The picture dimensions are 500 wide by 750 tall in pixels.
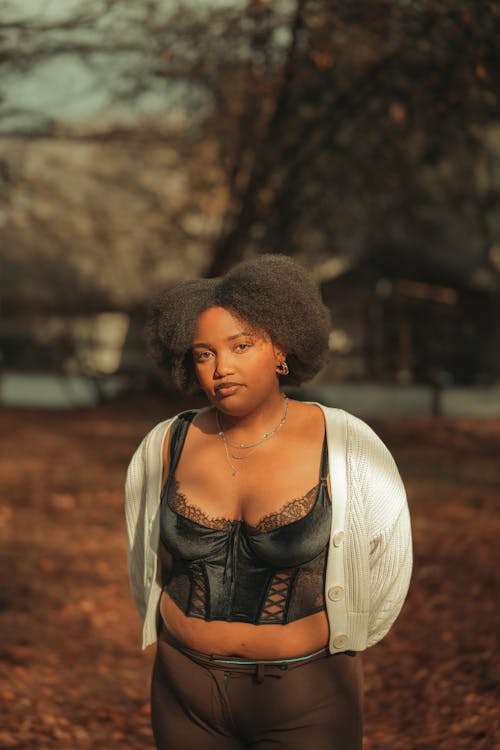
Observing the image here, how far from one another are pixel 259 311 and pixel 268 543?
0.60 meters

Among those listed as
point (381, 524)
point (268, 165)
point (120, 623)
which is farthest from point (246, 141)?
point (381, 524)

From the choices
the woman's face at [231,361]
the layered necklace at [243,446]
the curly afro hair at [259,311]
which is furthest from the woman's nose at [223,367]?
the layered necklace at [243,446]

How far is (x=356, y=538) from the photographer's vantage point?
2.17 m

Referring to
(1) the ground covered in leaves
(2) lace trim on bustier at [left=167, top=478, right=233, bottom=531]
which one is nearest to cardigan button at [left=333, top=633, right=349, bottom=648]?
(2) lace trim on bustier at [left=167, top=478, right=233, bottom=531]

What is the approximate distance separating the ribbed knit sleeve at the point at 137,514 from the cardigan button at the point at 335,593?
61cm

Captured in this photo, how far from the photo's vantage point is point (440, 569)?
22.3ft

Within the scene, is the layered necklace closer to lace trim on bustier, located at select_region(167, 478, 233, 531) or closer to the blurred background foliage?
lace trim on bustier, located at select_region(167, 478, 233, 531)

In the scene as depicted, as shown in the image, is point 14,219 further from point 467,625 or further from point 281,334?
point 281,334

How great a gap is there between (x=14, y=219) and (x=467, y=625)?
39.4 ft

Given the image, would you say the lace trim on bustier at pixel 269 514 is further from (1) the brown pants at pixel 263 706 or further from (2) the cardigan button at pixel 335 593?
(1) the brown pants at pixel 263 706

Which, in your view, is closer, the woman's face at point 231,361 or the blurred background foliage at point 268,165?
the woman's face at point 231,361

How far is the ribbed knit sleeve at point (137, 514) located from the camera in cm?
246

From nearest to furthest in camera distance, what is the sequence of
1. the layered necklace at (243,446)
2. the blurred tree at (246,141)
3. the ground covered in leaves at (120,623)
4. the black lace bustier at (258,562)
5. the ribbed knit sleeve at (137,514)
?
the black lace bustier at (258,562) < the layered necklace at (243,446) < the ribbed knit sleeve at (137,514) < the ground covered in leaves at (120,623) < the blurred tree at (246,141)

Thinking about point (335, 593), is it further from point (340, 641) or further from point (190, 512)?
point (190, 512)
